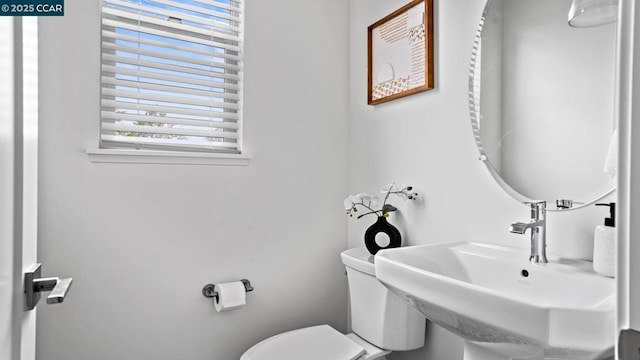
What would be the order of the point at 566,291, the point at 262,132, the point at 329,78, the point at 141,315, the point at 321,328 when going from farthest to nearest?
the point at 329,78
the point at 262,132
the point at 321,328
the point at 141,315
the point at 566,291

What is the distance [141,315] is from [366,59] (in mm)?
1491

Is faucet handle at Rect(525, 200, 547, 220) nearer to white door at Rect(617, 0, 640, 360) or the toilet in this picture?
the toilet

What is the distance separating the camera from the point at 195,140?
1632mm

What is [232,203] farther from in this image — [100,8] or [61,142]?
[100,8]

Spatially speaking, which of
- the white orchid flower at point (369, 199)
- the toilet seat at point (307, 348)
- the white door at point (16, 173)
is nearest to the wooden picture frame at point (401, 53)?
the white orchid flower at point (369, 199)

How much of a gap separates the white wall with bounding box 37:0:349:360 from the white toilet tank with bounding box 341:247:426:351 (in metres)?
0.40

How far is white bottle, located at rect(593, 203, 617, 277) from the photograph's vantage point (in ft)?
2.76

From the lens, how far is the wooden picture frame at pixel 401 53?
1433 millimetres

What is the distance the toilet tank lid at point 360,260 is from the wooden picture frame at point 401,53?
677mm

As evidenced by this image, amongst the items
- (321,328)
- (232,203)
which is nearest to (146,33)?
(232,203)

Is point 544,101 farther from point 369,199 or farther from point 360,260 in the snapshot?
point 360,260

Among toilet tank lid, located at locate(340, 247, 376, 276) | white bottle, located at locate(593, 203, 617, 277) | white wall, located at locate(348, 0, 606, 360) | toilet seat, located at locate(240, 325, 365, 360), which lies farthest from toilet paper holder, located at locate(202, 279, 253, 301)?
white bottle, located at locate(593, 203, 617, 277)

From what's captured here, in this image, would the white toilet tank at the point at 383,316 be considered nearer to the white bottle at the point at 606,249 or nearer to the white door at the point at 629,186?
the white bottle at the point at 606,249

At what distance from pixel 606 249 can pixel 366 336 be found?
36.1 inches
